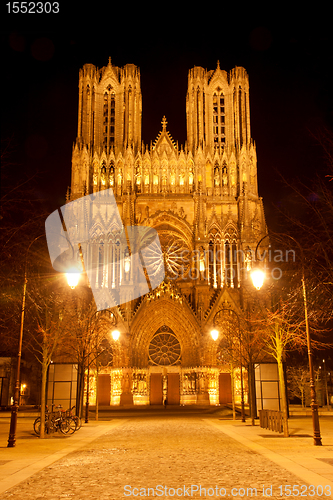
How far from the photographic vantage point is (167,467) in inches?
413

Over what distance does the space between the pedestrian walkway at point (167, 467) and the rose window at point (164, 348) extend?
25.7 m

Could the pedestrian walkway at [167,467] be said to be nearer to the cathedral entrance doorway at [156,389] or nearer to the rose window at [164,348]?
the cathedral entrance doorway at [156,389]

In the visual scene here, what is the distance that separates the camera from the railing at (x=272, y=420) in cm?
1814

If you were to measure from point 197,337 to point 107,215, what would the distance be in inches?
532

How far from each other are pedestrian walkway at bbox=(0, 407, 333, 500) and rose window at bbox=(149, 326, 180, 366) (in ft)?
84.3

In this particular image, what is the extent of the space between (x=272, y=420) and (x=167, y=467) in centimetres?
966

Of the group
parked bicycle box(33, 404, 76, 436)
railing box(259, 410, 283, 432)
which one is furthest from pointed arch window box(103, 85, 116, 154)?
railing box(259, 410, 283, 432)

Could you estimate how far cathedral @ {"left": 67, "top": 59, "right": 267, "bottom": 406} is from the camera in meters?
41.3

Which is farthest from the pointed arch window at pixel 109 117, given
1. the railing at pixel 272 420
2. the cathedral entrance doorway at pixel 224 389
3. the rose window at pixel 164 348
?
the railing at pixel 272 420

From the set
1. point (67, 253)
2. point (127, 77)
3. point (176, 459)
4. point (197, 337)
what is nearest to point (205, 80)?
point (127, 77)

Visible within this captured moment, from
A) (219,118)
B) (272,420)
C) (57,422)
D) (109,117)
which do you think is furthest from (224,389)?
(109,117)

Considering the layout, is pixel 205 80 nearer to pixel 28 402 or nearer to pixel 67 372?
pixel 67 372

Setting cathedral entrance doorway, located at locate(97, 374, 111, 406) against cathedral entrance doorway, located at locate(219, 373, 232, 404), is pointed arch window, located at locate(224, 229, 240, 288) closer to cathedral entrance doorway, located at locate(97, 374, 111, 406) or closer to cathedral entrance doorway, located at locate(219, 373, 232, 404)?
cathedral entrance doorway, located at locate(219, 373, 232, 404)

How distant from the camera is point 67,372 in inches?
1100
